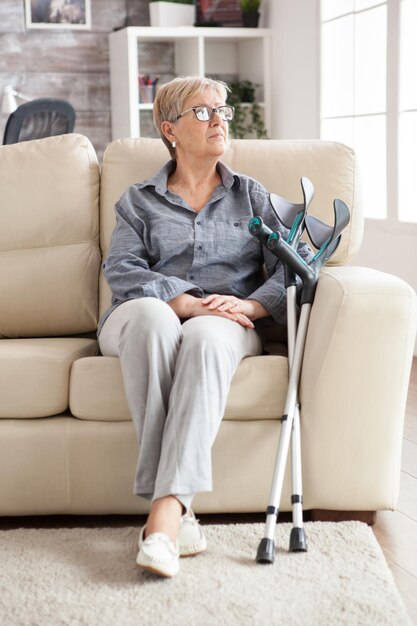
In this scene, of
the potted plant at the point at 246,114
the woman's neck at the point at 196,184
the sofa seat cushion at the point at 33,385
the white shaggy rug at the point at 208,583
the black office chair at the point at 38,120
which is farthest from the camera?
the potted plant at the point at 246,114

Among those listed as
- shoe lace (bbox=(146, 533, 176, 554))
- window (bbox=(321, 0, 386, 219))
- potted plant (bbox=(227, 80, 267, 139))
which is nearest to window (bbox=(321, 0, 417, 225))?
window (bbox=(321, 0, 386, 219))

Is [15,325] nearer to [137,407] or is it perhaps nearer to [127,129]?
[137,407]

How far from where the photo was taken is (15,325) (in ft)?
9.13

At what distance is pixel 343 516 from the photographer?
2.31m

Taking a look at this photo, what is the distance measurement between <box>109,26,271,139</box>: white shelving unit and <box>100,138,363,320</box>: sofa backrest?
9.82ft

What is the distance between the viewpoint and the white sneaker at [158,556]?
192 cm

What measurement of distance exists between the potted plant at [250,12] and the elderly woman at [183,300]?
334cm

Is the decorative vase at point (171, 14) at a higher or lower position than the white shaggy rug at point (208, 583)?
higher

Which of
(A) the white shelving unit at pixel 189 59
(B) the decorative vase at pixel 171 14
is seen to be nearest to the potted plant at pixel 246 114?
(A) the white shelving unit at pixel 189 59

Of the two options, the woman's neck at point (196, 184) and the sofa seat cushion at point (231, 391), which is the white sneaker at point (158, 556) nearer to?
the sofa seat cushion at point (231, 391)

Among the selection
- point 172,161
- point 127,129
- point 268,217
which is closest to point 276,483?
point 268,217

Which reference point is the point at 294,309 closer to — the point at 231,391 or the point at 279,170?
the point at 231,391

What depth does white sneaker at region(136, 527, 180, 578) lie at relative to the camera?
1.92 meters

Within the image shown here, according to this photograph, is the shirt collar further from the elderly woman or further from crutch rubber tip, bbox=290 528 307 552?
crutch rubber tip, bbox=290 528 307 552
